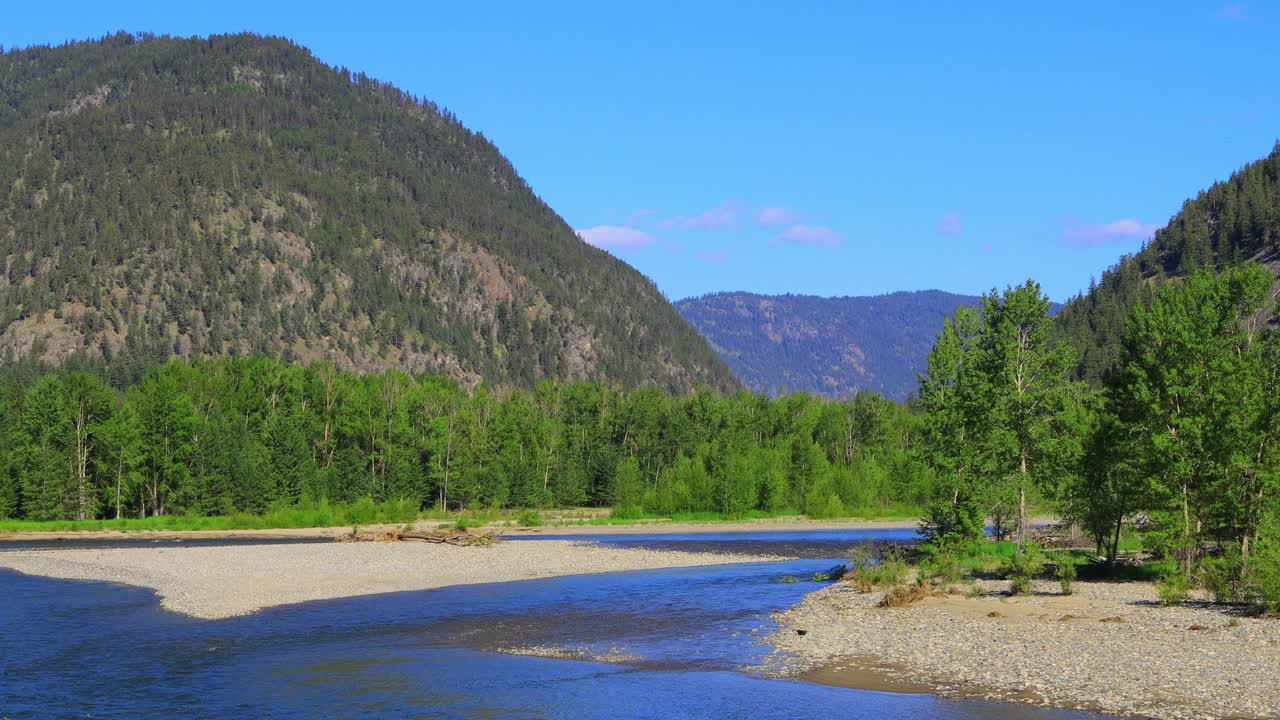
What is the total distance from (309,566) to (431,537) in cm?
1958

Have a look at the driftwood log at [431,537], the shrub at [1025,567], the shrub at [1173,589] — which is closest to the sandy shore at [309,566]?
the driftwood log at [431,537]

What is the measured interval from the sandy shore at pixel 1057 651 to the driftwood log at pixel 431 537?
39870 mm

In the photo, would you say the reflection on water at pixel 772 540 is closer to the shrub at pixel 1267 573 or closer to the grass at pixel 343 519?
the grass at pixel 343 519

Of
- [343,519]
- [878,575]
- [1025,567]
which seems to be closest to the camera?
[1025,567]

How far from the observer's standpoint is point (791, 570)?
66.6 metres

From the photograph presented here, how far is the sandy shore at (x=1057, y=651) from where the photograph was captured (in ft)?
91.4

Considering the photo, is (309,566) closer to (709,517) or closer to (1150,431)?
(1150,431)

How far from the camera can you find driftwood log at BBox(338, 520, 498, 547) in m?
81.6

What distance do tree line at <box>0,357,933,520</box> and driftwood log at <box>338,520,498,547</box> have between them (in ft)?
85.4

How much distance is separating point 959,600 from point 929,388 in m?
22.5

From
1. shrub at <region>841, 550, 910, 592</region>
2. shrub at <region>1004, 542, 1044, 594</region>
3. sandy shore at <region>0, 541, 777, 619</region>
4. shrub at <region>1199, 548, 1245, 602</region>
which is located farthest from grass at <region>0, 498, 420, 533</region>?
shrub at <region>1199, 548, 1245, 602</region>

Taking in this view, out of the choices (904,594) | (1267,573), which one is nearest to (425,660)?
(904,594)

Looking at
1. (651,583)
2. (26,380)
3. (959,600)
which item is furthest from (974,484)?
(26,380)

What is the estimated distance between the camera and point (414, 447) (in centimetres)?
12800
